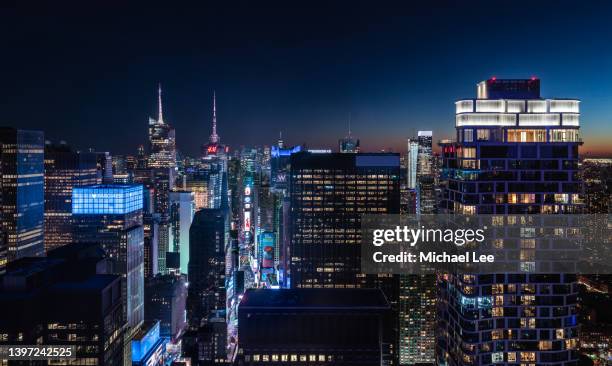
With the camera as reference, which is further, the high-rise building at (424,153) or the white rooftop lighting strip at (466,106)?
the high-rise building at (424,153)

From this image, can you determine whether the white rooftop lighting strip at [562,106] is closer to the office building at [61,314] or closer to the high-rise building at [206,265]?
the office building at [61,314]

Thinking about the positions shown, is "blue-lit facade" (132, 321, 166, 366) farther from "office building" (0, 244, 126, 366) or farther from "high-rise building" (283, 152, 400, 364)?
"office building" (0, 244, 126, 366)

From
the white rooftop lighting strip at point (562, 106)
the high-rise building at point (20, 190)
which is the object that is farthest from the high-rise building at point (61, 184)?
the white rooftop lighting strip at point (562, 106)

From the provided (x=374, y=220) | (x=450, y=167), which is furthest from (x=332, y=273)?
(x=450, y=167)

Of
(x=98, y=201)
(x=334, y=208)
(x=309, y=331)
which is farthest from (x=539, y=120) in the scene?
(x=98, y=201)

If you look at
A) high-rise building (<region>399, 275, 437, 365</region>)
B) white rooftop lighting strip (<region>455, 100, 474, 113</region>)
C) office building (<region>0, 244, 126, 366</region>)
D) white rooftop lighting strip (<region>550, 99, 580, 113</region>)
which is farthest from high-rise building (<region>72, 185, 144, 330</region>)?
white rooftop lighting strip (<region>550, 99, 580, 113</region>)

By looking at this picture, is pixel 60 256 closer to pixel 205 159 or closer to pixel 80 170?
pixel 80 170

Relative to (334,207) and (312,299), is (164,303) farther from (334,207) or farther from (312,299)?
(312,299)
